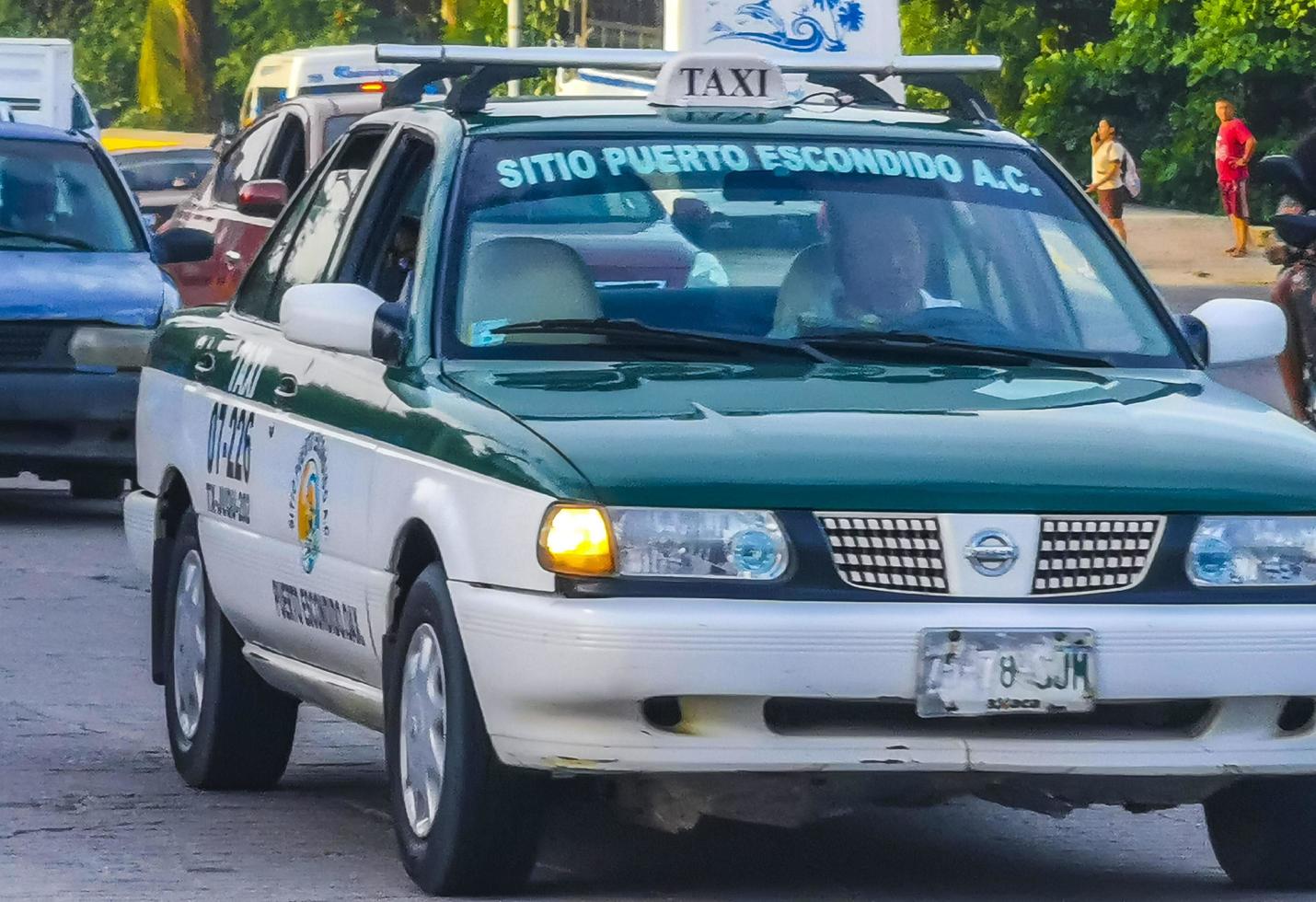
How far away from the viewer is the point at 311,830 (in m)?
6.98

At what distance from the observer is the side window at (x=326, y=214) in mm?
7578

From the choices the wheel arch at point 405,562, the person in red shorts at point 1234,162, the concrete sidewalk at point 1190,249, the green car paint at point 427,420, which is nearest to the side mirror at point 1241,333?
the green car paint at point 427,420

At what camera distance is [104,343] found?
14.2 meters

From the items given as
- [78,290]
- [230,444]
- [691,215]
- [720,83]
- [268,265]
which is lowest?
[78,290]

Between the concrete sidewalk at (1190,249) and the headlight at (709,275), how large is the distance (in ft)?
83.3

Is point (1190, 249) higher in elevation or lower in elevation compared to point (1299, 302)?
lower

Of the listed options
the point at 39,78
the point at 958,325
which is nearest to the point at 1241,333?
the point at 958,325

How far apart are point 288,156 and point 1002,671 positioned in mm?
13338

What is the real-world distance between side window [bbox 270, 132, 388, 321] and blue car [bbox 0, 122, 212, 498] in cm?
634

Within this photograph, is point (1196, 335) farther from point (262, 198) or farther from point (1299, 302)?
point (262, 198)

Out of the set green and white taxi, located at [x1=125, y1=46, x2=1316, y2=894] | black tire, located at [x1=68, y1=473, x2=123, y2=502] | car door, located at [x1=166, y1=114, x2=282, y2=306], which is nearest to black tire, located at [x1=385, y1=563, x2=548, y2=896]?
green and white taxi, located at [x1=125, y1=46, x2=1316, y2=894]

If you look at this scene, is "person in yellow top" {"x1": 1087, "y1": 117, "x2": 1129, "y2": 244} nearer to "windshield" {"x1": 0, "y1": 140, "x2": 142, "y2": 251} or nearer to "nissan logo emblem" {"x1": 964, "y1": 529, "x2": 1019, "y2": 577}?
"windshield" {"x1": 0, "y1": 140, "x2": 142, "y2": 251}

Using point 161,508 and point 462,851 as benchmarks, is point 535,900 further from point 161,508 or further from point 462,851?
point 161,508

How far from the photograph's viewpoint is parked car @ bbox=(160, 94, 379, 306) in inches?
A: 711
